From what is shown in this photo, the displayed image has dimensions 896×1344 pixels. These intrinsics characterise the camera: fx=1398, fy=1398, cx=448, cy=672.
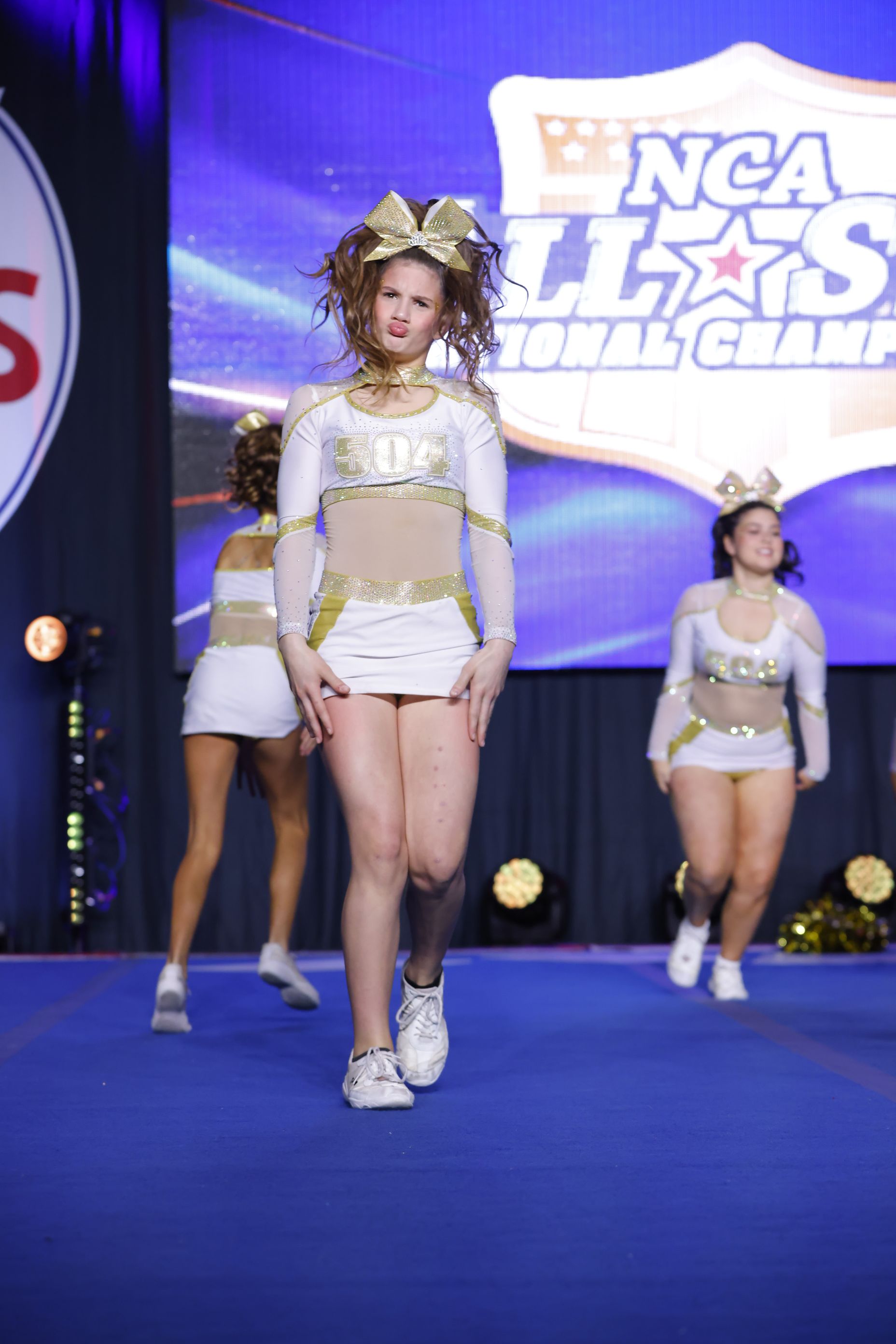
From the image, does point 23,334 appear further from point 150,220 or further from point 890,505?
point 890,505

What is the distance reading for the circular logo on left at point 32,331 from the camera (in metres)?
6.32

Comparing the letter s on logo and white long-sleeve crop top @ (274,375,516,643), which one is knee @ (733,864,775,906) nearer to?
white long-sleeve crop top @ (274,375,516,643)

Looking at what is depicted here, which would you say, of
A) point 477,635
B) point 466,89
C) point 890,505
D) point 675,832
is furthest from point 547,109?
point 477,635

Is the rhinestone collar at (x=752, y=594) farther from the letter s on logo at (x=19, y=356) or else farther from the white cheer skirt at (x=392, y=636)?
the letter s on logo at (x=19, y=356)

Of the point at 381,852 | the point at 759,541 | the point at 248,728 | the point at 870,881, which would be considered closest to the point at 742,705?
the point at 759,541

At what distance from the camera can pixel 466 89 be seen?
612 cm

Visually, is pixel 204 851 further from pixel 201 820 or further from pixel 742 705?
pixel 742 705

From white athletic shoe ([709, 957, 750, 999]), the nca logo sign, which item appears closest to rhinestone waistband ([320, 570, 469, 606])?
white athletic shoe ([709, 957, 750, 999])

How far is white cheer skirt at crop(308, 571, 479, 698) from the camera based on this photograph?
8.63 feet

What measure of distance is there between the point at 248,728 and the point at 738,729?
166 centimetres

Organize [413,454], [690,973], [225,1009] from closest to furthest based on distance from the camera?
[413,454] < [225,1009] < [690,973]

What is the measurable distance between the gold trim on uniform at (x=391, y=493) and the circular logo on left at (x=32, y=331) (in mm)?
4001

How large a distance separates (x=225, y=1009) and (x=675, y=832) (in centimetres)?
277

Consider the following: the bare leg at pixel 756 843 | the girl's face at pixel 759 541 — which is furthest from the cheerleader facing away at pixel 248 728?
the girl's face at pixel 759 541
